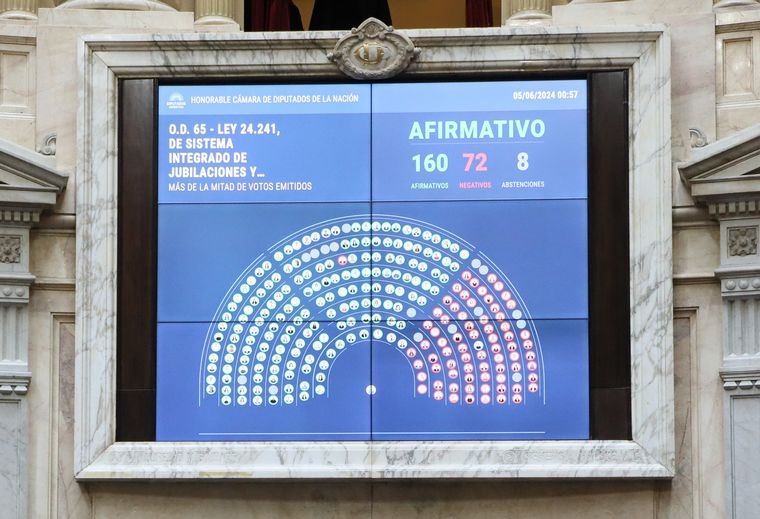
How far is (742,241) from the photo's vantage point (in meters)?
11.4

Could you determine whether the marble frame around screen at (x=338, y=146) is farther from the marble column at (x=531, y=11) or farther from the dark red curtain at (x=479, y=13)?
the dark red curtain at (x=479, y=13)

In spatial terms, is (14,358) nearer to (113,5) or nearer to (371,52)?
(113,5)

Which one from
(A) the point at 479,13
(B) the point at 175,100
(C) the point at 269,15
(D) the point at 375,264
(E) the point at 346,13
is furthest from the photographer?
(A) the point at 479,13

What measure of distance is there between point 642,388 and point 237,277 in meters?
2.51

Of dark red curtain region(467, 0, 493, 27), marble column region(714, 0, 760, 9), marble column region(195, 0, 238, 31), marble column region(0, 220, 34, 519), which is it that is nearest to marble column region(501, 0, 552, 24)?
marble column region(714, 0, 760, 9)

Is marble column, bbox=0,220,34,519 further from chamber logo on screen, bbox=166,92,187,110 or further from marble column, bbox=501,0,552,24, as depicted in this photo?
marble column, bbox=501,0,552,24

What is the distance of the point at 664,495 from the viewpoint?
11359 mm

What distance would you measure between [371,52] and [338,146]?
60 centimetres

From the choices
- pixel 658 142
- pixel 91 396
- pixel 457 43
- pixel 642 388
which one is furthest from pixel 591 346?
pixel 91 396

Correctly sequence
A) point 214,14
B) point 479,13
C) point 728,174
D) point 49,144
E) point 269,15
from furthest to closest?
point 479,13 < point 269,15 < point 214,14 < point 49,144 < point 728,174

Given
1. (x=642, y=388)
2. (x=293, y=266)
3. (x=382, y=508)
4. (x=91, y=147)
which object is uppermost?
(x=91, y=147)

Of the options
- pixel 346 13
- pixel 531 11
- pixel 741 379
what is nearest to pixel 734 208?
pixel 741 379

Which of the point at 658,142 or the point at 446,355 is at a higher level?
the point at 658,142

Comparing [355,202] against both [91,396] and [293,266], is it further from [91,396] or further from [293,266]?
[91,396]
